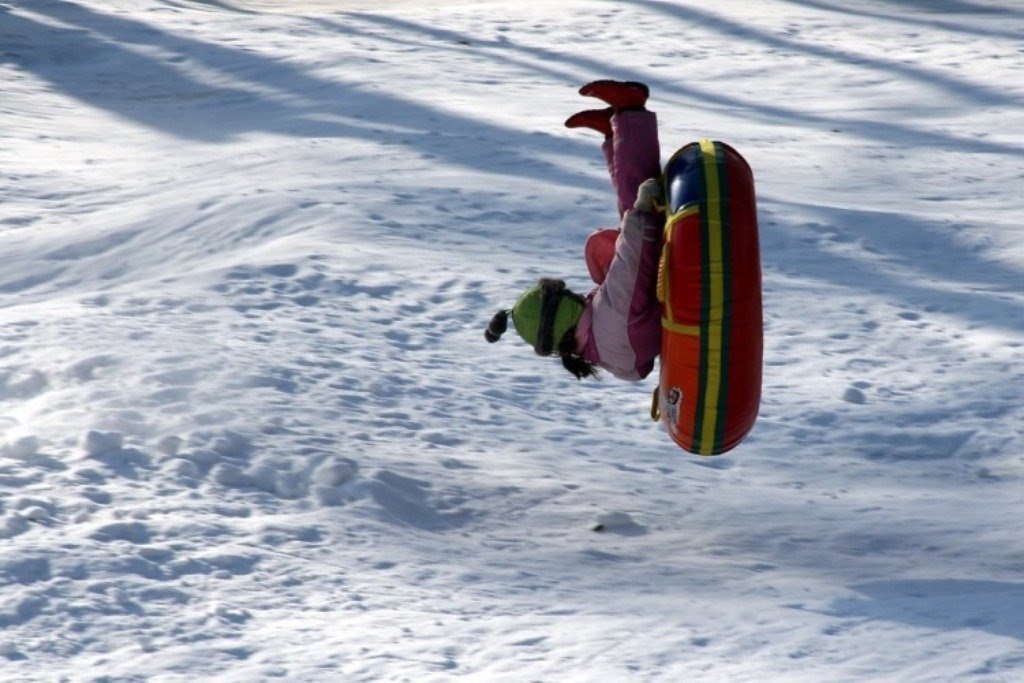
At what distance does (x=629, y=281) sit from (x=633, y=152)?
1.34 ft

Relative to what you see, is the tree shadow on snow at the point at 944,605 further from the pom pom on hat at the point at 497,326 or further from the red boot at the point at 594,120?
the red boot at the point at 594,120

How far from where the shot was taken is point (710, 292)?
4156 millimetres

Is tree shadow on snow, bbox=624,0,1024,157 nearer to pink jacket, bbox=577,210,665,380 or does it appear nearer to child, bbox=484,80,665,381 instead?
child, bbox=484,80,665,381

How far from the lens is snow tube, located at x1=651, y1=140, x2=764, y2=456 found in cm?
416

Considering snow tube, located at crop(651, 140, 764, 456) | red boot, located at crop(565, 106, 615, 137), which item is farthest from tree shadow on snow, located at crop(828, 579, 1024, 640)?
red boot, located at crop(565, 106, 615, 137)

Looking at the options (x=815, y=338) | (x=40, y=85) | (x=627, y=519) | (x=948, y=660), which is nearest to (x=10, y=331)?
(x=627, y=519)

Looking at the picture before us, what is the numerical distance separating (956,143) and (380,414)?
211 inches

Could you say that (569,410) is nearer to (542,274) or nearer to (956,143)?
(542,274)

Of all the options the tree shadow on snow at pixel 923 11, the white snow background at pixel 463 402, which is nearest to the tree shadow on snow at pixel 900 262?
the white snow background at pixel 463 402

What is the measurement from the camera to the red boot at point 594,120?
4.64m

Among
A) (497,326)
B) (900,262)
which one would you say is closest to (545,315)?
(497,326)

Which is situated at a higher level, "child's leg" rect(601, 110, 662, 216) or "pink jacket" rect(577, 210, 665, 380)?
"child's leg" rect(601, 110, 662, 216)

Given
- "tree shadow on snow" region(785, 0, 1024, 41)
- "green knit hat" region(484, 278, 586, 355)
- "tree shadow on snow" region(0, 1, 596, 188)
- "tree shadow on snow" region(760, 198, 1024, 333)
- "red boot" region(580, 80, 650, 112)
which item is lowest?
"tree shadow on snow" region(760, 198, 1024, 333)

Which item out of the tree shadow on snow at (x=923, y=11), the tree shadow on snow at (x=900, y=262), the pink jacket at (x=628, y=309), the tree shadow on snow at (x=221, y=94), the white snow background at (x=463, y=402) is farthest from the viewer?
the tree shadow on snow at (x=923, y=11)
